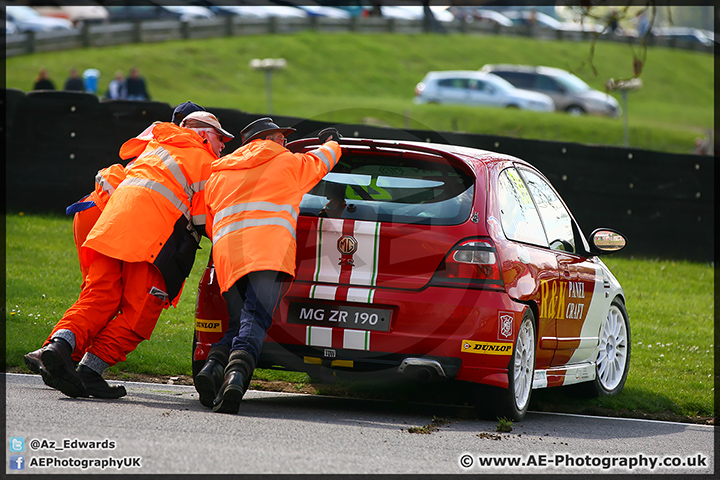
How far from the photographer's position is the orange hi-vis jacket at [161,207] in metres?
6.26

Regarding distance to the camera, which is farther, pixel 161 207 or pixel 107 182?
pixel 107 182

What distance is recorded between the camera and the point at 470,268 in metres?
6.06

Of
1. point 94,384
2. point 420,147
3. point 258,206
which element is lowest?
point 94,384

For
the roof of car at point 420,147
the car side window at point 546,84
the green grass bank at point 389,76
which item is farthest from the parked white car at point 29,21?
the roof of car at point 420,147

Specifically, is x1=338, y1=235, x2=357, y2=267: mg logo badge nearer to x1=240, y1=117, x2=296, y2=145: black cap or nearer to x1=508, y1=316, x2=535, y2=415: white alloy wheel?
x1=240, y1=117, x2=296, y2=145: black cap

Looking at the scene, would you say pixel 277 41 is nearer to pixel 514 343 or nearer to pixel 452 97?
pixel 452 97

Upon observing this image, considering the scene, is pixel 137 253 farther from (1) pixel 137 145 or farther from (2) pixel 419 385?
(2) pixel 419 385

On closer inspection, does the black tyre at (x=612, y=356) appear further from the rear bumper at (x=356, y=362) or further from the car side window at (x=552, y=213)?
the rear bumper at (x=356, y=362)

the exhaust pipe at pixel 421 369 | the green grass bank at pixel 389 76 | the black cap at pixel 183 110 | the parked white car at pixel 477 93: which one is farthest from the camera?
the parked white car at pixel 477 93

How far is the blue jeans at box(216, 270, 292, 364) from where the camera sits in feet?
19.4

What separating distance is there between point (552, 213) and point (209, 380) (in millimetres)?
2931

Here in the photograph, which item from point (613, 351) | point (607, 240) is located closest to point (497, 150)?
point (613, 351)

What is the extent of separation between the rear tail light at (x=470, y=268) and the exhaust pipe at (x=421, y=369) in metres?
0.49

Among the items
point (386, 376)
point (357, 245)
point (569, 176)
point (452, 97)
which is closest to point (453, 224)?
point (357, 245)
